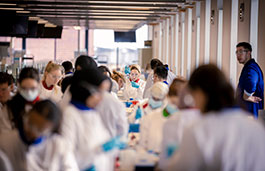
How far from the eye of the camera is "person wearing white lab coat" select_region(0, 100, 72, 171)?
2.83 m

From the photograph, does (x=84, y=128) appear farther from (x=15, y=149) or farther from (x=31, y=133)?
(x=15, y=149)

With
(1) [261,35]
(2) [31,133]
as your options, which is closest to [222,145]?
(2) [31,133]

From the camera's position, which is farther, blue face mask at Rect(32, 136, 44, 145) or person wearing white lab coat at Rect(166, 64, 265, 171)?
blue face mask at Rect(32, 136, 44, 145)

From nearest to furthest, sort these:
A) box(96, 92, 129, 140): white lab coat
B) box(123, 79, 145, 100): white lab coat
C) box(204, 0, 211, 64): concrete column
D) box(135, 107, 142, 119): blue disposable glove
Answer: box(96, 92, 129, 140): white lab coat, box(135, 107, 142, 119): blue disposable glove, box(123, 79, 145, 100): white lab coat, box(204, 0, 211, 64): concrete column

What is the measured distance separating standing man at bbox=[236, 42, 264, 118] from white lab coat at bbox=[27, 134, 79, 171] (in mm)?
3357

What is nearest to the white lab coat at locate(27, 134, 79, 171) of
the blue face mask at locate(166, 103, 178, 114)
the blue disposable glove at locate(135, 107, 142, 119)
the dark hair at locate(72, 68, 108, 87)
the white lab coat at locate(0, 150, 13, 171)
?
the white lab coat at locate(0, 150, 13, 171)

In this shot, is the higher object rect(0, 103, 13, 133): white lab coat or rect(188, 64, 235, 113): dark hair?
rect(188, 64, 235, 113): dark hair

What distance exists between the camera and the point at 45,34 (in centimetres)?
2006

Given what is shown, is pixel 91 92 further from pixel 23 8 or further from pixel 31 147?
pixel 23 8

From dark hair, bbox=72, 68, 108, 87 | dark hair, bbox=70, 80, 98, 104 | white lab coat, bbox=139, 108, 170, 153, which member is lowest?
white lab coat, bbox=139, 108, 170, 153

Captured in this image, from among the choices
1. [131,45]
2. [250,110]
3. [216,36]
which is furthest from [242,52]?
[131,45]

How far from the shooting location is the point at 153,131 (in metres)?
3.74

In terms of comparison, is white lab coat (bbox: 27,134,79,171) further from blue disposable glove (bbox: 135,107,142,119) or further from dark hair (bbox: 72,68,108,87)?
blue disposable glove (bbox: 135,107,142,119)

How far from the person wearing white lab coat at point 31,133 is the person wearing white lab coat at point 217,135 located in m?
0.95
